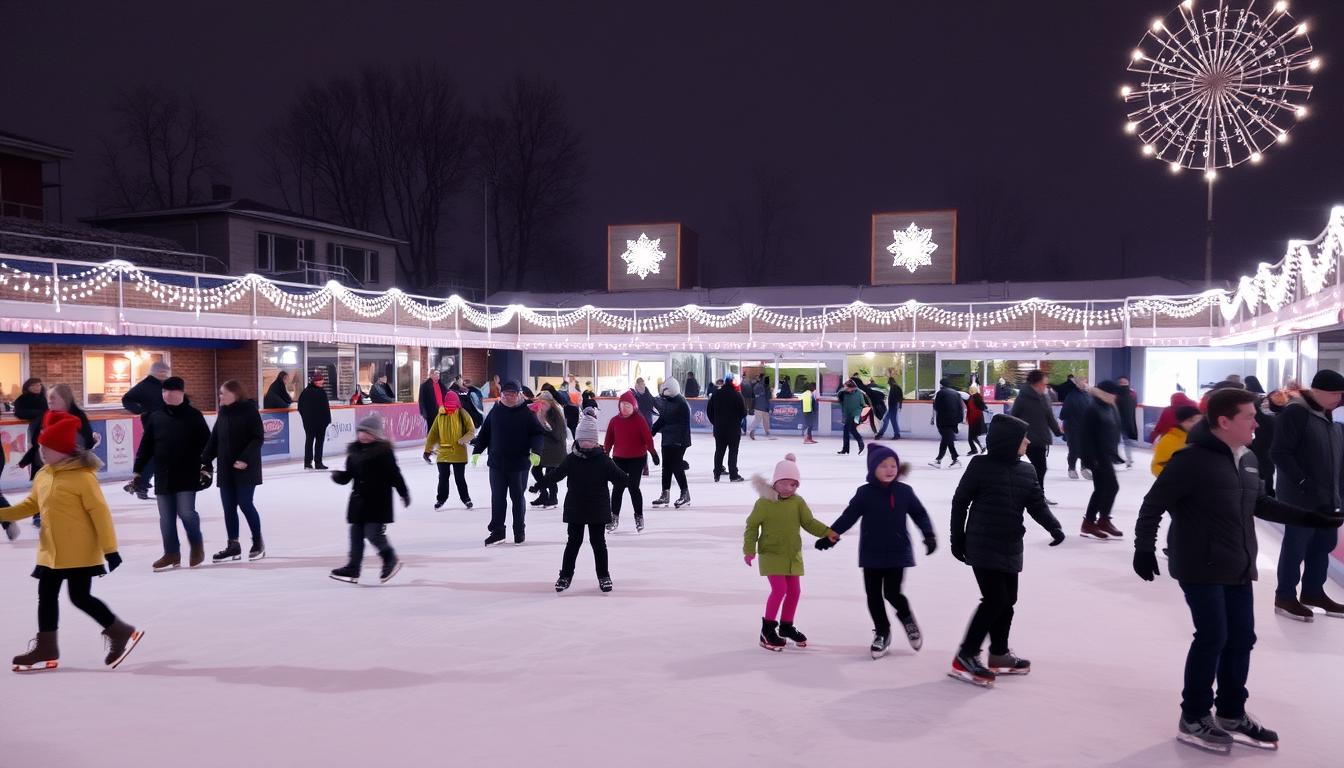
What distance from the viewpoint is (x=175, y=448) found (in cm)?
679

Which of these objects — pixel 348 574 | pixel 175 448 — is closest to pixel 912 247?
pixel 348 574

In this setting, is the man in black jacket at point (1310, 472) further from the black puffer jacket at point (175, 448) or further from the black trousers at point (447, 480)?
the black trousers at point (447, 480)

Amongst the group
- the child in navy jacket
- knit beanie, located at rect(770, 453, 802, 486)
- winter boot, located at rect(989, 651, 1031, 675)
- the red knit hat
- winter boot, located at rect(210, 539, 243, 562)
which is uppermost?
the red knit hat

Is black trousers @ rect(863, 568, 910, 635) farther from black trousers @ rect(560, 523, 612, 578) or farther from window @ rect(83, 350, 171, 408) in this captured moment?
window @ rect(83, 350, 171, 408)

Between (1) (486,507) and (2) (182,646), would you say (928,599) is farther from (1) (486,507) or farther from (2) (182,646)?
(1) (486,507)

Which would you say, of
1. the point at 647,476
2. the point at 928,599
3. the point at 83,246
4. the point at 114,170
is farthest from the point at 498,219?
the point at 928,599

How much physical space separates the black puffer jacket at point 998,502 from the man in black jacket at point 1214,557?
67 centimetres

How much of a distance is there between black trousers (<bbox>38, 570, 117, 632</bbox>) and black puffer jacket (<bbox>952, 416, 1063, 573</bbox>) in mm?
4345

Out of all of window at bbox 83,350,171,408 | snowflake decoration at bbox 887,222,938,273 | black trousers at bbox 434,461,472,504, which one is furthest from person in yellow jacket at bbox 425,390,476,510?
snowflake decoration at bbox 887,222,938,273

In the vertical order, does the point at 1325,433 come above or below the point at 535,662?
above

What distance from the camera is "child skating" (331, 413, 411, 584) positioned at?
21.2 feet

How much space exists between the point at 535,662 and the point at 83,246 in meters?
22.2

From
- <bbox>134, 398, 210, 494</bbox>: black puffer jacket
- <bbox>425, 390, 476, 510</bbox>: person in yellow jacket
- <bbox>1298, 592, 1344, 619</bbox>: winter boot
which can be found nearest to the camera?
<bbox>1298, 592, 1344, 619</bbox>: winter boot

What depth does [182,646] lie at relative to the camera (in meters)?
4.98
